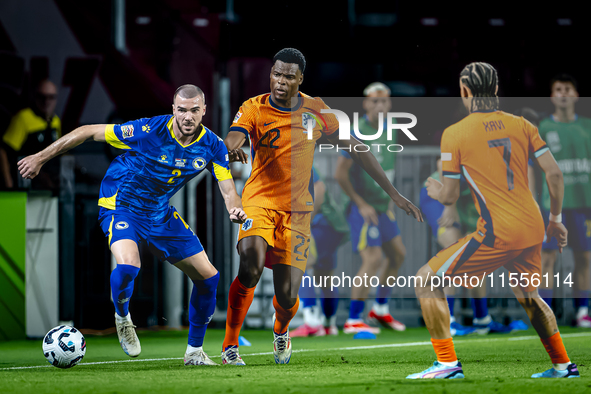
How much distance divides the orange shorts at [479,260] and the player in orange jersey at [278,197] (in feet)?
3.39

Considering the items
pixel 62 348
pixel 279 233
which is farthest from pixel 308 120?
pixel 62 348

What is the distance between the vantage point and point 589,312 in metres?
9.48

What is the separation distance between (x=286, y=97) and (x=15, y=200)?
3883mm

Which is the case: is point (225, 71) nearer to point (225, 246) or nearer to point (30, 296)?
point (225, 246)

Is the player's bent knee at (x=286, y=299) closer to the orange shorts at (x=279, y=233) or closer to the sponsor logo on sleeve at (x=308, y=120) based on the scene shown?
the orange shorts at (x=279, y=233)

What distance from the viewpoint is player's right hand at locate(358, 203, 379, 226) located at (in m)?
8.51

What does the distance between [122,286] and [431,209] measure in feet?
14.6

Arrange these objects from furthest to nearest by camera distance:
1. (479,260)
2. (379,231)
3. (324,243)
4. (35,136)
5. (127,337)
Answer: (324,243)
(35,136)
(379,231)
(127,337)
(479,260)

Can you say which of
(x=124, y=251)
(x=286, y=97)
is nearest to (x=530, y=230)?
(x=286, y=97)

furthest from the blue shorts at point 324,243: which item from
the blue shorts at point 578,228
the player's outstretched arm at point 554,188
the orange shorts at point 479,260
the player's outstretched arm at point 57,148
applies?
the orange shorts at point 479,260

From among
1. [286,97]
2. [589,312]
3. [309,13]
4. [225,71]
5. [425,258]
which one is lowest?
[589,312]

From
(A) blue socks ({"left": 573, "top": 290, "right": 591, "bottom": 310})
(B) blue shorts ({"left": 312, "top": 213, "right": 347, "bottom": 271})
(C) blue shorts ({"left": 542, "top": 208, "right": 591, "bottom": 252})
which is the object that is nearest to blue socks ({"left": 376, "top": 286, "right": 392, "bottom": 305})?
(B) blue shorts ({"left": 312, "top": 213, "right": 347, "bottom": 271})

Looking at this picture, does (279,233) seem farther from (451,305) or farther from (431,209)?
(431,209)

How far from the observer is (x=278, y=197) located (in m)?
5.92
